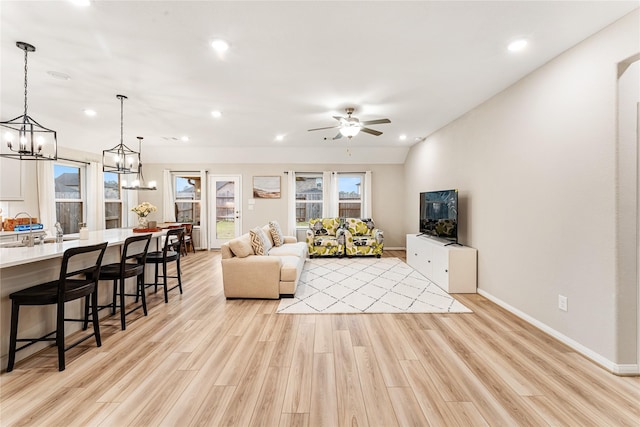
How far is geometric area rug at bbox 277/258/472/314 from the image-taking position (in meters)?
3.50

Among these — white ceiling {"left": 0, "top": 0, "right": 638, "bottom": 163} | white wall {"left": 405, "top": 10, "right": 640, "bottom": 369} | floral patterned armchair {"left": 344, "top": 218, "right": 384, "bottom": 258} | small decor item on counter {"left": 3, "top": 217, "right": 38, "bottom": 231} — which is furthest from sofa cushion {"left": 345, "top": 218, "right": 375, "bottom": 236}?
small decor item on counter {"left": 3, "top": 217, "right": 38, "bottom": 231}

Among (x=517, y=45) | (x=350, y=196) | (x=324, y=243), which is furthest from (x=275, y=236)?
(x=517, y=45)

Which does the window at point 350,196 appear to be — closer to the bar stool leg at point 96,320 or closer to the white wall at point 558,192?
the white wall at point 558,192

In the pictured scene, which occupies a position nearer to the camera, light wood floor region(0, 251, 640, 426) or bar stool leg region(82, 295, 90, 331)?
light wood floor region(0, 251, 640, 426)

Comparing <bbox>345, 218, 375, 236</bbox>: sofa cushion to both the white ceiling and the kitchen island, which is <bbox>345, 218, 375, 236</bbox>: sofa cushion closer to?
the white ceiling

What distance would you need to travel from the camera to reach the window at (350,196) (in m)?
7.82

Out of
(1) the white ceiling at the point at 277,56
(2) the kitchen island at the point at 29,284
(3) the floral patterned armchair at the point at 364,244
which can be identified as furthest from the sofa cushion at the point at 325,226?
(2) the kitchen island at the point at 29,284

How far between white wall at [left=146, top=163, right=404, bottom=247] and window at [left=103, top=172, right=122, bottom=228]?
78cm

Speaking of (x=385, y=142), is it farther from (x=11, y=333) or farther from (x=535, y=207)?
(x=11, y=333)

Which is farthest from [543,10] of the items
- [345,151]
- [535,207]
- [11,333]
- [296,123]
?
[345,151]

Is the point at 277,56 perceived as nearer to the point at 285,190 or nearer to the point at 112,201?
the point at 285,190

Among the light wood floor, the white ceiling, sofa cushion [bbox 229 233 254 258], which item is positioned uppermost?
the white ceiling

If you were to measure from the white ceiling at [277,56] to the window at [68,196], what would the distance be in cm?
120

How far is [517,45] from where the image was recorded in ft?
8.07
